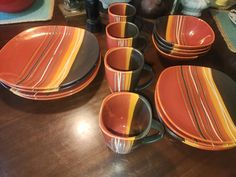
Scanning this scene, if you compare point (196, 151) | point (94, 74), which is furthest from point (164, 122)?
point (94, 74)

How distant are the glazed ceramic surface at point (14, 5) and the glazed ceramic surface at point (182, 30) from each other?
472mm

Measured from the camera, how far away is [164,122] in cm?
45

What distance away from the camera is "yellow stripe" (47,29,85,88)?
1.72ft

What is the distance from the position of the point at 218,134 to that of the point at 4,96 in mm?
498

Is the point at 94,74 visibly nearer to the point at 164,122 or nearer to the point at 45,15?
the point at 164,122

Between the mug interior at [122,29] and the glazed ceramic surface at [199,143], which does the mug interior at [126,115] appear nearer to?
the glazed ceramic surface at [199,143]

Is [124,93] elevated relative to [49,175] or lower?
elevated

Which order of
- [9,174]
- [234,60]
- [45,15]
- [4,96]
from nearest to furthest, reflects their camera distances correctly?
[9,174] → [4,96] → [234,60] → [45,15]

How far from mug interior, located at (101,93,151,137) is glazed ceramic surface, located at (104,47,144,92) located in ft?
0.11

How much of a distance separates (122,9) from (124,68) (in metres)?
0.22

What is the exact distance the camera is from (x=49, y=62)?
0.58 m

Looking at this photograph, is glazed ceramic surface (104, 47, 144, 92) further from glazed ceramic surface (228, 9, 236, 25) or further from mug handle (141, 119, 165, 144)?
glazed ceramic surface (228, 9, 236, 25)

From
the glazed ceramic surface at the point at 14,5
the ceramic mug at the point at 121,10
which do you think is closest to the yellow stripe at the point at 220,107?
the ceramic mug at the point at 121,10

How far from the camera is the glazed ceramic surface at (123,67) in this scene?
1.48 feet
